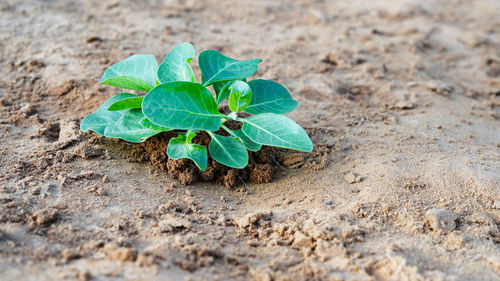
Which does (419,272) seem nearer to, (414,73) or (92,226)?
(92,226)

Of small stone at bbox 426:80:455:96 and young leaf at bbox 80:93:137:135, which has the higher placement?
young leaf at bbox 80:93:137:135

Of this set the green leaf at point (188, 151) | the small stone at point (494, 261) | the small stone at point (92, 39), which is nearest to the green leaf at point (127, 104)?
the green leaf at point (188, 151)

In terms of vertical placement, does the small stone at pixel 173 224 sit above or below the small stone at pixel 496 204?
above

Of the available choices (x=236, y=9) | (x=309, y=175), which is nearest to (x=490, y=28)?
(x=236, y=9)

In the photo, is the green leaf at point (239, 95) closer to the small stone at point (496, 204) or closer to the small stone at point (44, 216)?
→ the small stone at point (44, 216)

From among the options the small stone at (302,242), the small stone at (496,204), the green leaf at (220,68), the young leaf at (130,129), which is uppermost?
the green leaf at (220,68)

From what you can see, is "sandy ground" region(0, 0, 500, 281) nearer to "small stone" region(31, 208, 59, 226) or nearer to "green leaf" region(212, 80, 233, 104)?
"small stone" region(31, 208, 59, 226)

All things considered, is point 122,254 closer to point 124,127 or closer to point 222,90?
point 124,127

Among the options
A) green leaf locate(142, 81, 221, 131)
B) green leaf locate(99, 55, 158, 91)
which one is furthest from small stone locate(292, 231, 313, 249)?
green leaf locate(99, 55, 158, 91)
